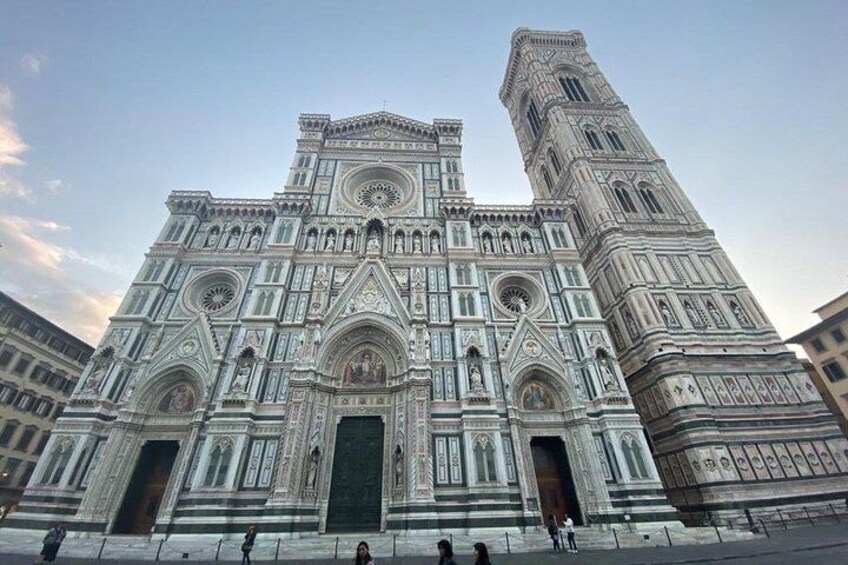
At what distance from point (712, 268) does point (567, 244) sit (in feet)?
31.5

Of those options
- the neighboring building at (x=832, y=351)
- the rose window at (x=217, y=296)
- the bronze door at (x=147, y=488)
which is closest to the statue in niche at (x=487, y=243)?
the rose window at (x=217, y=296)

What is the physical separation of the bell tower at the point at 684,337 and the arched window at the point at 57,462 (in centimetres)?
2787

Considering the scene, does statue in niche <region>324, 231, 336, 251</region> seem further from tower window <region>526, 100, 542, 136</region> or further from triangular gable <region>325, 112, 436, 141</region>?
tower window <region>526, 100, 542, 136</region>

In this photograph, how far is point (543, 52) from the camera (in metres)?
41.1

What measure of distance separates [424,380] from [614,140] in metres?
27.7

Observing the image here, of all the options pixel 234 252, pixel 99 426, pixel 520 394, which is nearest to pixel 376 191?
pixel 234 252

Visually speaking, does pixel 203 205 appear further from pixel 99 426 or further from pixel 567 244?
pixel 567 244

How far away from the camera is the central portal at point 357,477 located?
16344 millimetres

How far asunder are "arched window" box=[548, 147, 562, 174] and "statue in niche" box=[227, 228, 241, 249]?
87.9 feet

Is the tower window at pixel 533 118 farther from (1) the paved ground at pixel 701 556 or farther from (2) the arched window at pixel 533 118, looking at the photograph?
(1) the paved ground at pixel 701 556

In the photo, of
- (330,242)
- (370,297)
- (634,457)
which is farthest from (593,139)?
(634,457)

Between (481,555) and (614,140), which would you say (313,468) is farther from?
(614,140)

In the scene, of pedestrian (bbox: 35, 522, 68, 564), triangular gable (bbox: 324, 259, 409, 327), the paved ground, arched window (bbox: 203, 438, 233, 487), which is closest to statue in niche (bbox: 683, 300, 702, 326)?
the paved ground

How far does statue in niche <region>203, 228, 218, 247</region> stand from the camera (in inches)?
933
